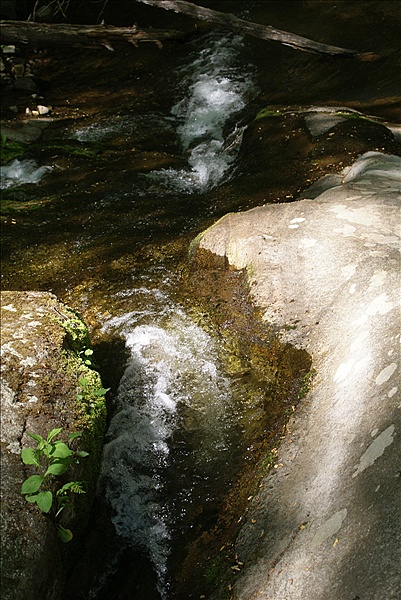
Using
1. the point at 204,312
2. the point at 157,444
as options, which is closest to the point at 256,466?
the point at 157,444

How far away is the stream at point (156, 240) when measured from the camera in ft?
10.5

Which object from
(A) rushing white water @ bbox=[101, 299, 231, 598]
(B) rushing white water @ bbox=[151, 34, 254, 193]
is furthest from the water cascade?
(B) rushing white water @ bbox=[151, 34, 254, 193]

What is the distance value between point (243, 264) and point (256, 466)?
1.76 metres

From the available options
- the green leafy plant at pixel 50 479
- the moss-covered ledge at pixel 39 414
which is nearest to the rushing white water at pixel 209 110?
the moss-covered ledge at pixel 39 414

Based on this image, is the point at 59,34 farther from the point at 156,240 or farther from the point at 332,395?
the point at 332,395

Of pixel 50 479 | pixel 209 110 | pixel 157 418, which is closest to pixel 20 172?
pixel 209 110

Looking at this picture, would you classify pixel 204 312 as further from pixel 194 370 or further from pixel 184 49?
A: pixel 184 49

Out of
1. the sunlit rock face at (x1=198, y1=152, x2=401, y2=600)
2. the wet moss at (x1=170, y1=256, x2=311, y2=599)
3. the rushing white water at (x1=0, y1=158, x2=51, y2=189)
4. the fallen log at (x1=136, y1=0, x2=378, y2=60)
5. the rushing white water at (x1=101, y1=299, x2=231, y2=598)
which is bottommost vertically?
the rushing white water at (x1=0, y1=158, x2=51, y2=189)

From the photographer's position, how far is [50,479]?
2807mm

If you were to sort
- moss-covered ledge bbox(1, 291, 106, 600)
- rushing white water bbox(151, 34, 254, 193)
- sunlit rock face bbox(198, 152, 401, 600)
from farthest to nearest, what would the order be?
1. rushing white water bbox(151, 34, 254, 193)
2. moss-covered ledge bbox(1, 291, 106, 600)
3. sunlit rock face bbox(198, 152, 401, 600)

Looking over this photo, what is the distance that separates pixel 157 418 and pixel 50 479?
40.0 inches

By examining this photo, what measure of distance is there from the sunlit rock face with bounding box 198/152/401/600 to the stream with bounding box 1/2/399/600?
36 cm

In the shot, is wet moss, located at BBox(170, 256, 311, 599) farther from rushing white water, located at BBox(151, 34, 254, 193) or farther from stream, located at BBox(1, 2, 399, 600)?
rushing white water, located at BBox(151, 34, 254, 193)

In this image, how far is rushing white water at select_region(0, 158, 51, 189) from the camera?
7461 millimetres
